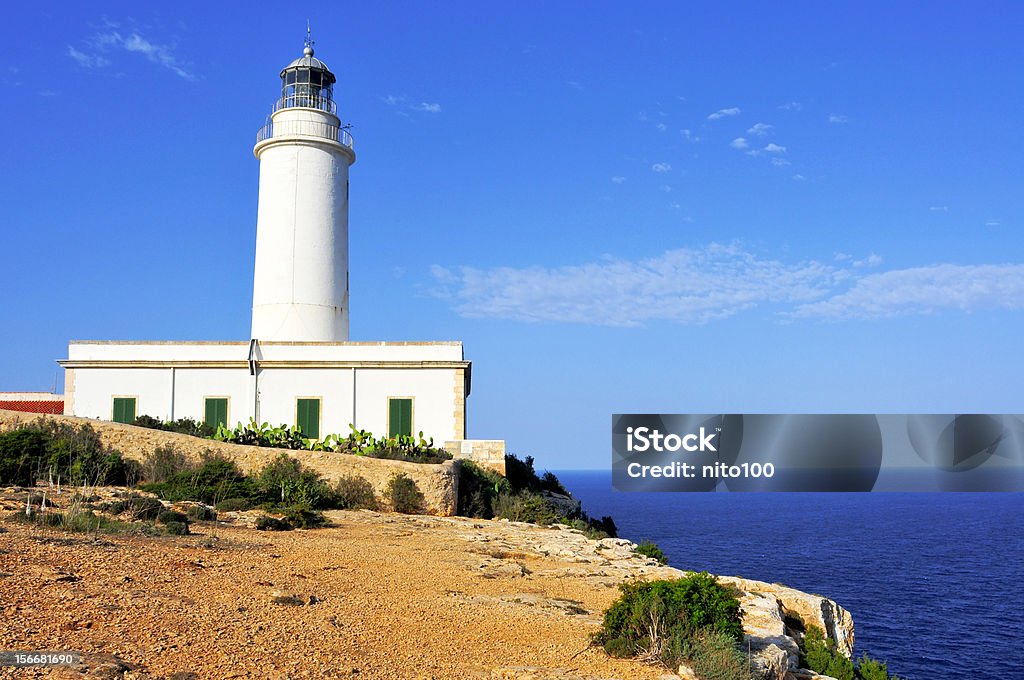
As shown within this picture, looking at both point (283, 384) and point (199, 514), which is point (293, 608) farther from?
point (283, 384)

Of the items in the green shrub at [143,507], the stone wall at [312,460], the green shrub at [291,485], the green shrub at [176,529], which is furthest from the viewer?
the stone wall at [312,460]

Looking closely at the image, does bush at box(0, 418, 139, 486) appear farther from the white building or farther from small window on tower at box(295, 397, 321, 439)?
small window on tower at box(295, 397, 321, 439)

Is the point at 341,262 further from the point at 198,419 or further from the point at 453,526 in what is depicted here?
the point at 453,526

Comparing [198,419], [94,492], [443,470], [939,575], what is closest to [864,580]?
[939,575]

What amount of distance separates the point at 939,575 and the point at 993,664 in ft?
47.7

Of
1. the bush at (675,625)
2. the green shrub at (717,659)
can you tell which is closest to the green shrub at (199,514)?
the bush at (675,625)

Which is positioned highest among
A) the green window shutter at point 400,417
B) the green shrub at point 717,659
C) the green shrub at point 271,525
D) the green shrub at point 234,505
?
the green window shutter at point 400,417

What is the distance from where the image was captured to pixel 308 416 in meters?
23.4

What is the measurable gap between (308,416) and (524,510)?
7.26 metres

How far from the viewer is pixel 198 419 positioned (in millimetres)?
23562

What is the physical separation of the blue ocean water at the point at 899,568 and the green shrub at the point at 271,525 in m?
14.8

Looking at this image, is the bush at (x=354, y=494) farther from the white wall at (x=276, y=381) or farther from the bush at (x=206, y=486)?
the white wall at (x=276, y=381)

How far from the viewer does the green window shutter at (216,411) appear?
924 inches

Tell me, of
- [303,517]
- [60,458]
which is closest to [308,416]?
[60,458]
